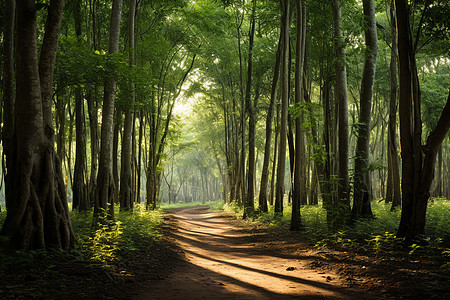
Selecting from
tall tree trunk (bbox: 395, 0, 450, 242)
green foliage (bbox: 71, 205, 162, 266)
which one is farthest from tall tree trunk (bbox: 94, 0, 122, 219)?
tall tree trunk (bbox: 395, 0, 450, 242)

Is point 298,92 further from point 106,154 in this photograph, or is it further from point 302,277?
point 302,277

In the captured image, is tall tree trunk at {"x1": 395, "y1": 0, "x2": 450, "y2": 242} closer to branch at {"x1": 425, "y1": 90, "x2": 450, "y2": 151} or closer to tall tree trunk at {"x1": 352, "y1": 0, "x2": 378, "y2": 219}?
branch at {"x1": 425, "y1": 90, "x2": 450, "y2": 151}

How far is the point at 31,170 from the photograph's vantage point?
546cm

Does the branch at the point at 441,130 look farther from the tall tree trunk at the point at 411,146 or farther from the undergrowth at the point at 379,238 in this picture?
the undergrowth at the point at 379,238

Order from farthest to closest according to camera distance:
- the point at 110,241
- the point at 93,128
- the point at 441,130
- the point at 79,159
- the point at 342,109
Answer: the point at 93,128 → the point at 79,159 → the point at 342,109 → the point at 110,241 → the point at 441,130

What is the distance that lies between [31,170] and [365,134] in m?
8.94

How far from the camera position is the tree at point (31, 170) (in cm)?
532

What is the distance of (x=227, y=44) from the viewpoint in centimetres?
1942

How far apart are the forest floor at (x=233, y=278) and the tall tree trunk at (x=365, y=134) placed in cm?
281

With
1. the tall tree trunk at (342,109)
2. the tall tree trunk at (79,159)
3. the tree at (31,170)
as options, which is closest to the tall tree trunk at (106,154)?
the tree at (31,170)

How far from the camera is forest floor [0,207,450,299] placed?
4.27m

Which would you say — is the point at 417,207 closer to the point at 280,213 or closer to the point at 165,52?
the point at 280,213

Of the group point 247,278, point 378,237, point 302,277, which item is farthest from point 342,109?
point 247,278

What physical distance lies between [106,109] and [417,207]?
7955 mm
